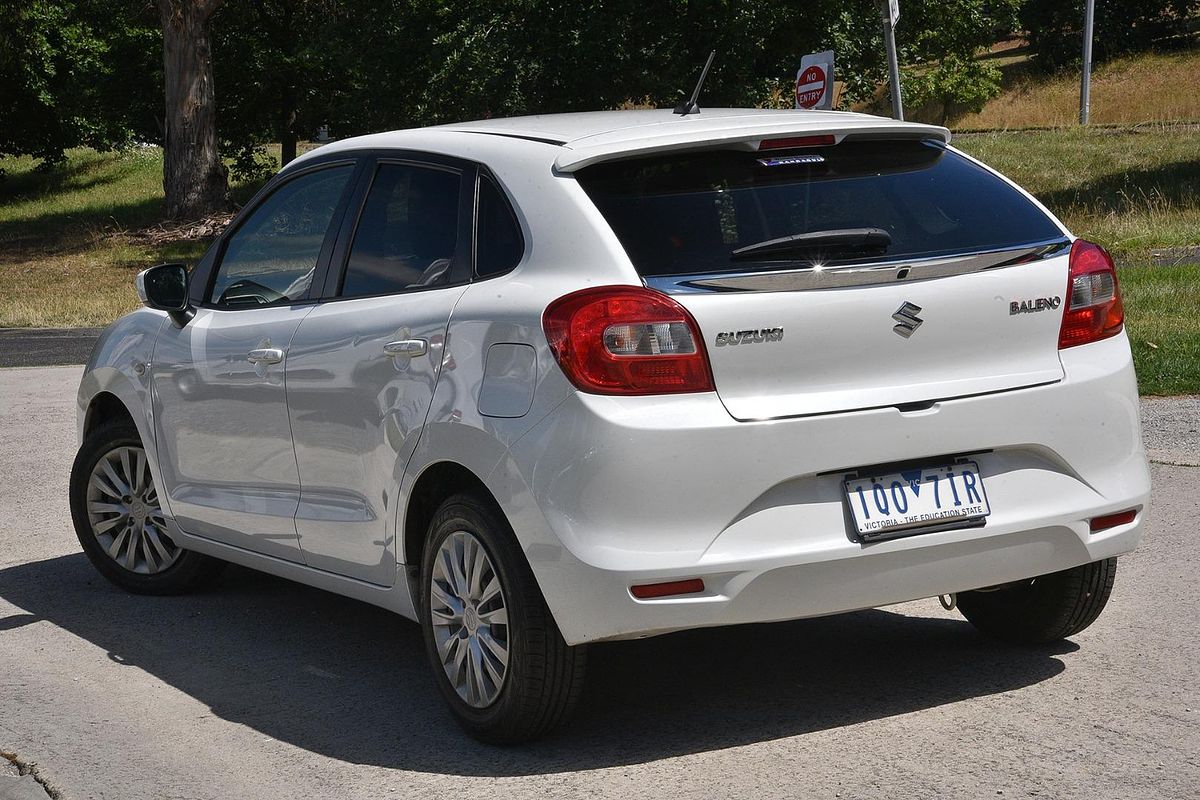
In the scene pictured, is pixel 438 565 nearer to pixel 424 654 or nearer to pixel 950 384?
pixel 424 654

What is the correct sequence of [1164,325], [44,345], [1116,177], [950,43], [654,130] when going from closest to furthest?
[654,130] < [1164,325] < [44,345] < [1116,177] < [950,43]

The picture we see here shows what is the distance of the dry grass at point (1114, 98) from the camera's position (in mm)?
52156

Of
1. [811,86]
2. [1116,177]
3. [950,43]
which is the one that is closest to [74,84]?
[950,43]

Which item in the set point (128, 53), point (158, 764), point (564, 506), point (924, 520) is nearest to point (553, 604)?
point (564, 506)

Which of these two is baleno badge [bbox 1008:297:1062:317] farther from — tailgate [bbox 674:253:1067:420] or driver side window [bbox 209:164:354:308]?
driver side window [bbox 209:164:354:308]

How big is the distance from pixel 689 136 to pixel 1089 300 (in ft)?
4.05

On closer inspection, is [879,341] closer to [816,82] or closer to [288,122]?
[816,82]

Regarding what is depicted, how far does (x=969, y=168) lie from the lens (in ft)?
15.8

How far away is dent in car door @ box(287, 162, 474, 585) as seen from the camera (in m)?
4.71

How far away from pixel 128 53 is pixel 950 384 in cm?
4220

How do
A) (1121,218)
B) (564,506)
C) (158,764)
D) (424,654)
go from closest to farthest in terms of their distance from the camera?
(564,506)
(158,764)
(424,654)
(1121,218)

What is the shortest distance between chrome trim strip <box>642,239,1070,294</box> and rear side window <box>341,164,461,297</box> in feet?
3.01

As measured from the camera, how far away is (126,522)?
6680mm

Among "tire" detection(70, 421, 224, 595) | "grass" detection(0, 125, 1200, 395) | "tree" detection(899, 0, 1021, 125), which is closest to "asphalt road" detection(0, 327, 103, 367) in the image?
"grass" detection(0, 125, 1200, 395)
